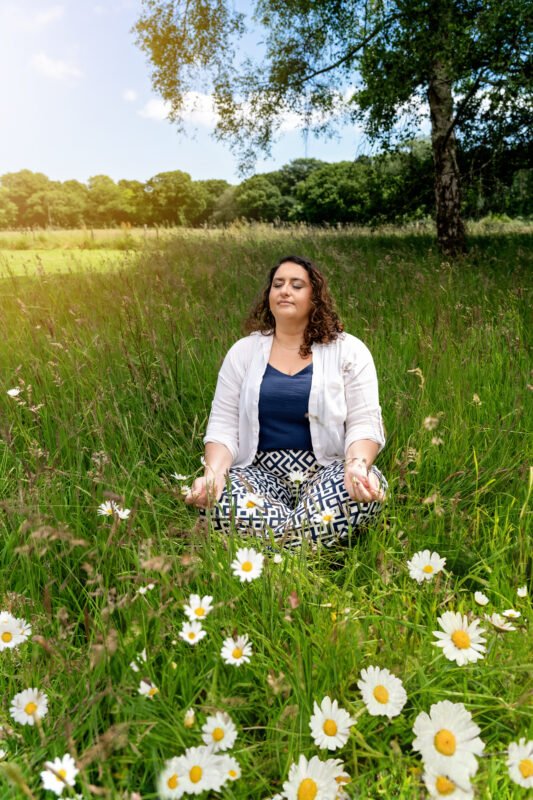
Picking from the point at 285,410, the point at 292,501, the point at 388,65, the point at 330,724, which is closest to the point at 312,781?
the point at 330,724

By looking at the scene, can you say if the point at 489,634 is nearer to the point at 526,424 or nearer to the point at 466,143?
the point at 526,424

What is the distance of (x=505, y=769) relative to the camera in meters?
1.31

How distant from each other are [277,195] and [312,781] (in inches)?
2041

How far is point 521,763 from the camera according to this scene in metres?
1.08

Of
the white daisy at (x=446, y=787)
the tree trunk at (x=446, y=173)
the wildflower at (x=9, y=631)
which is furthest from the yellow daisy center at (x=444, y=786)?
the tree trunk at (x=446, y=173)

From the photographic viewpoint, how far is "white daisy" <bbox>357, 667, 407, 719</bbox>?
125 cm

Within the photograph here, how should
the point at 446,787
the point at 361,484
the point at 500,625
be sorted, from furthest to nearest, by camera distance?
the point at 361,484, the point at 500,625, the point at 446,787

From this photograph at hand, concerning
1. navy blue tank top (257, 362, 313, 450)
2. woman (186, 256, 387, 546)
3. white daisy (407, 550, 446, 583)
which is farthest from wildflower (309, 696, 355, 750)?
navy blue tank top (257, 362, 313, 450)

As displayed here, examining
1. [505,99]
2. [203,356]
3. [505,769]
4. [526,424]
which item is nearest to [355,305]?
[203,356]

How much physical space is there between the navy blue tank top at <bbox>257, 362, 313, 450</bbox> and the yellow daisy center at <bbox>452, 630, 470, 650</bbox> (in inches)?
57.9

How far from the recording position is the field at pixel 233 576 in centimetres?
132

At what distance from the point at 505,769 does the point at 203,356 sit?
2786 mm

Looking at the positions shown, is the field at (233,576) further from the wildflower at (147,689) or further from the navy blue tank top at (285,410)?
the navy blue tank top at (285,410)

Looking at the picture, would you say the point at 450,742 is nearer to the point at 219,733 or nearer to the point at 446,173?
the point at 219,733
